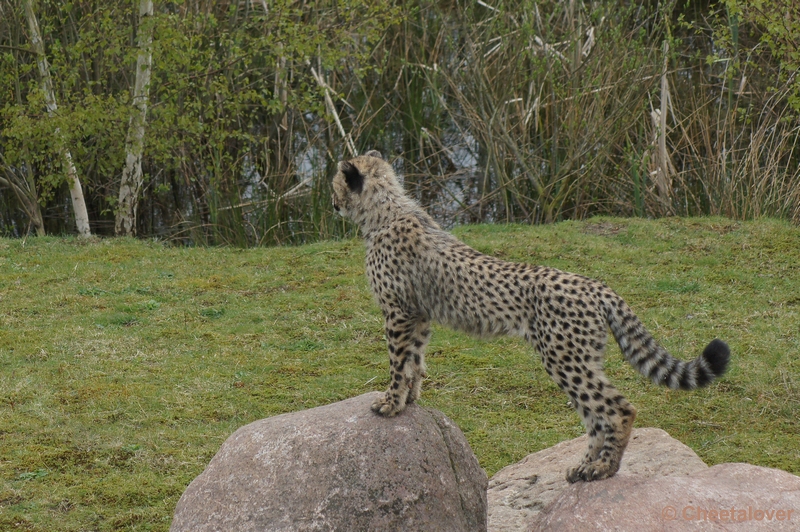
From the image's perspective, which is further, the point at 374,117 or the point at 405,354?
the point at 374,117

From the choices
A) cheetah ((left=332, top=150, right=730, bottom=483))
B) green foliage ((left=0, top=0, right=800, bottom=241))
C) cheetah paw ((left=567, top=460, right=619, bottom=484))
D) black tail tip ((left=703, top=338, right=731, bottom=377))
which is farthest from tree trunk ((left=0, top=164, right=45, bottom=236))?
black tail tip ((left=703, top=338, right=731, bottom=377))

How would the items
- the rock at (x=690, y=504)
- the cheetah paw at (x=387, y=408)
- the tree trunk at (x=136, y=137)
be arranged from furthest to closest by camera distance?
the tree trunk at (x=136, y=137), the cheetah paw at (x=387, y=408), the rock at (x=690, y=504)

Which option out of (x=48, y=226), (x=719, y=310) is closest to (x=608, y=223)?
(x=719, y=310)

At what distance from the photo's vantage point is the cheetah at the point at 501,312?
14.8 feet

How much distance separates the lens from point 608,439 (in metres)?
4.55

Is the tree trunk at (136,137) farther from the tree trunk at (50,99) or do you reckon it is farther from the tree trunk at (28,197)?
the tree trunk at (28,197)

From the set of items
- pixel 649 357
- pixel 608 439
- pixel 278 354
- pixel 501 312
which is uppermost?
pixel 501 312

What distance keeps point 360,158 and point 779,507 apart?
9.39 feet

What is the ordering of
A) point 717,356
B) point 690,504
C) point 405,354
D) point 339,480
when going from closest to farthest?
1. point 690,504
2. point 717,356
3. point 339,480
4. point 405,354

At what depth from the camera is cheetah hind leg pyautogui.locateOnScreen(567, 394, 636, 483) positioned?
4508 mm

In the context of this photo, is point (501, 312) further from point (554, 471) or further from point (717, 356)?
point (717, 356)

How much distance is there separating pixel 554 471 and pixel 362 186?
1848 millimetres

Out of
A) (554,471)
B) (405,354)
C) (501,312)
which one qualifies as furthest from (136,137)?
(554,471)

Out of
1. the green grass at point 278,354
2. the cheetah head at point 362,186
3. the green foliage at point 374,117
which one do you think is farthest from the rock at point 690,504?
the green foliage at point 374,117
